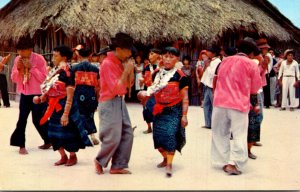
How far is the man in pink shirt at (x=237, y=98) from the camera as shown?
5.61 meters

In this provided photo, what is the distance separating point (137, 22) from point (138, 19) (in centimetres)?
15

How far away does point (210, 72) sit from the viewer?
30.2ft

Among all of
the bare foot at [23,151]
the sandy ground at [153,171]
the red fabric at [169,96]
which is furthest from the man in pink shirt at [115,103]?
the bare foot at [23,151]

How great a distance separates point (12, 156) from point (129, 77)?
237 centimetres

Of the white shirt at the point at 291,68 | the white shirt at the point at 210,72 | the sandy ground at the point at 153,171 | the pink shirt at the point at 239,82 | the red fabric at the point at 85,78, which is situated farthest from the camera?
the white shirt at the point at 291,68

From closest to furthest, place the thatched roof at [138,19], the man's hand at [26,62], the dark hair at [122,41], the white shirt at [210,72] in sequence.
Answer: the dark hair at [122,41] → the man's hand at [26,62] → the white shirt at [210,72] → the thatched roof at [138,19]

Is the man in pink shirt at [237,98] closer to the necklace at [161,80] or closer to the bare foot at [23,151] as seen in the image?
the necklace at [161,80]

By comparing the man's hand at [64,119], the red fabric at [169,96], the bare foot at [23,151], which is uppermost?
the red fabric at [169,96]

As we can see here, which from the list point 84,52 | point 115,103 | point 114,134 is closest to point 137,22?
point 84,52

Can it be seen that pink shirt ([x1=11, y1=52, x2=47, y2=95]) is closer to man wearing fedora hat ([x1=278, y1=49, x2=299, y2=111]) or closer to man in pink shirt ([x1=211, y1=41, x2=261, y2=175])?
man in pink shirt ([x1=211, y1=41, x2=261, y2=175])

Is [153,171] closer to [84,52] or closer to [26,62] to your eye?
[84,52]

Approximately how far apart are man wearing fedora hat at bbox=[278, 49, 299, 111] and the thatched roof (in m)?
2.36

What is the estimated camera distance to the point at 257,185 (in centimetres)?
505

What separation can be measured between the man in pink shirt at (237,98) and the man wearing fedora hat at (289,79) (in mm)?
8213
